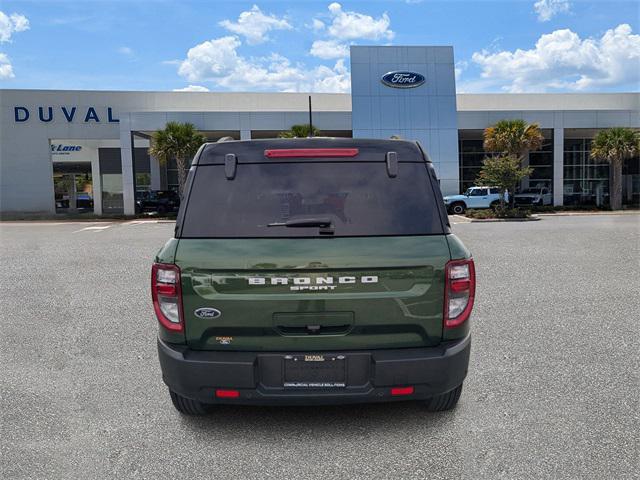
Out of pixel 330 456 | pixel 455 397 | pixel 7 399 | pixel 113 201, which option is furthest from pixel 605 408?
pixel 113 201

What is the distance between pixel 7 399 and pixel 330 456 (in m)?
2.82

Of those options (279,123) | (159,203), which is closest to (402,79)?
(279,123)

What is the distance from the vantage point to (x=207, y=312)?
3037mm

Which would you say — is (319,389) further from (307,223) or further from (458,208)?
(458,208)

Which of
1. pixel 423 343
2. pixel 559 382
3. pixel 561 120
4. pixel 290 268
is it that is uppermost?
pixel 561 120

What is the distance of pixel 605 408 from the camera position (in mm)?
3721

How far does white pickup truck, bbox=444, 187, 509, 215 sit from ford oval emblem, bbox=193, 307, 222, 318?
93.9 ft

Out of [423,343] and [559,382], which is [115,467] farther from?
[559,382]

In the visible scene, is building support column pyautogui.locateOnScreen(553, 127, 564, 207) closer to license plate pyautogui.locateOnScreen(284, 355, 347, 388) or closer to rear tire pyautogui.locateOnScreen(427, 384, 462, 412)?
rear tire pyautogui.locateOnScreen(427, 384, 462, 412)

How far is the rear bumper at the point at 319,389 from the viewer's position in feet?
9.93

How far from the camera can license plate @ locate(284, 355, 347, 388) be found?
3035 millimetres

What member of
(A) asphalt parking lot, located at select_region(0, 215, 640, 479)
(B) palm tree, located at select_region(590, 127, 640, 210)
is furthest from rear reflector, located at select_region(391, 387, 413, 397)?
(B) palm tree, located at select_region(590, 127, 640, 210)

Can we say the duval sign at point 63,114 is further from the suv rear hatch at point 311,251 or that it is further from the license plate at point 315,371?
the license plate at point 315,371

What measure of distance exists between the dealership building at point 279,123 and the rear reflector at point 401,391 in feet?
94.9
